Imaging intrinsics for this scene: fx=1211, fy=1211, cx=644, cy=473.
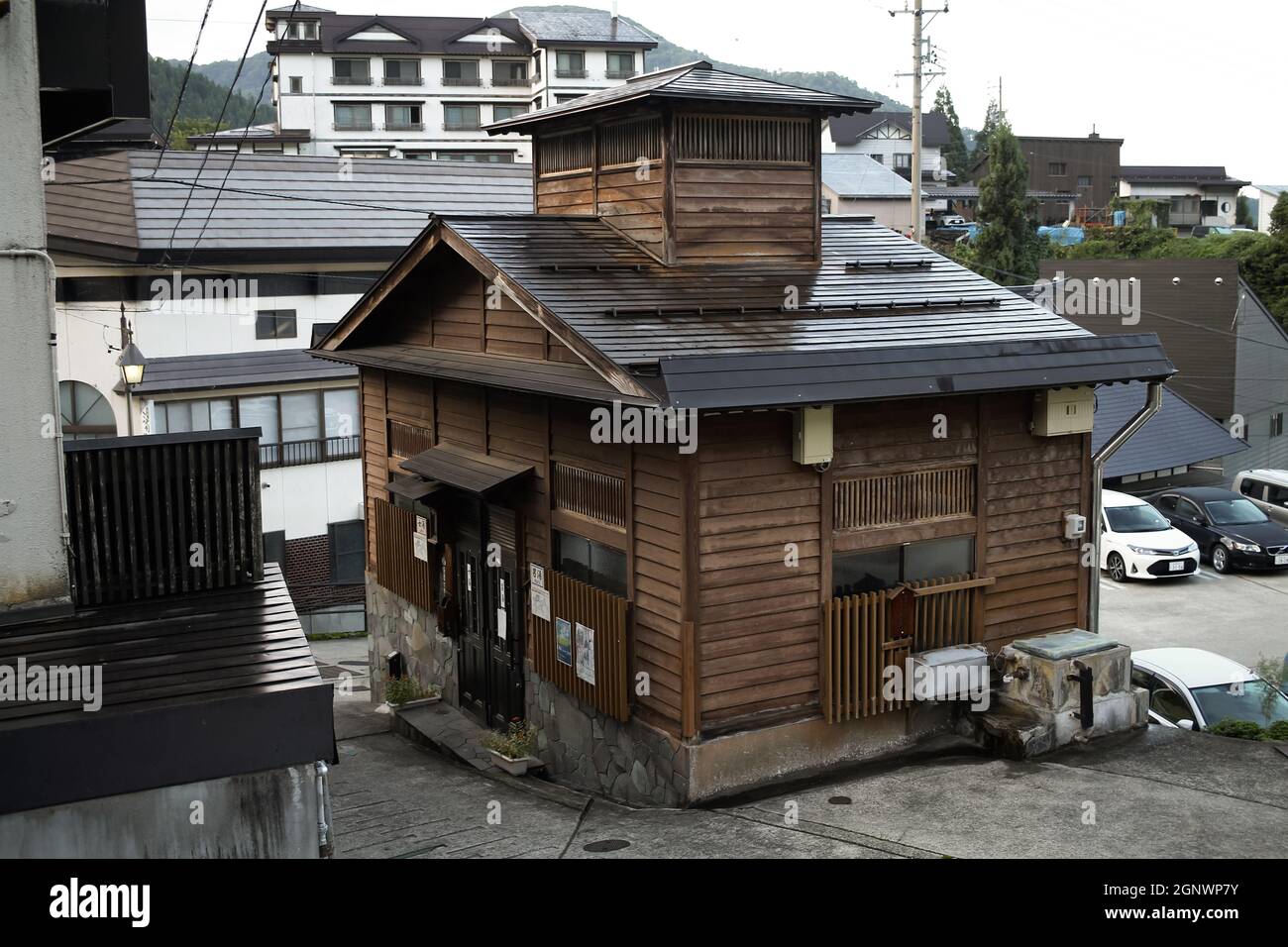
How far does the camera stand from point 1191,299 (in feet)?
121

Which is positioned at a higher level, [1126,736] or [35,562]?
[35,562]

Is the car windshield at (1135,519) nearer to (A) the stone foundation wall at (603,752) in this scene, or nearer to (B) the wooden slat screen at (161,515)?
(A) the stone foundation wall at (603,752)

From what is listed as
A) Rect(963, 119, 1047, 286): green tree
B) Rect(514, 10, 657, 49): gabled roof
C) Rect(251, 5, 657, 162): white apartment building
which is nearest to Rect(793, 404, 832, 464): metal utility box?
Rect(963, 119, 1047, 286): green tree

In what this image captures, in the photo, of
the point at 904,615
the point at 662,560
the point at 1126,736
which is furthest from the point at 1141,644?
the point at 662,560

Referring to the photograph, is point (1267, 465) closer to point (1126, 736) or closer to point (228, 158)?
point (1126, 736)

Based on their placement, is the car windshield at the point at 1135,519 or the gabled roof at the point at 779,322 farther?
the car windshield at the point at 1135,519

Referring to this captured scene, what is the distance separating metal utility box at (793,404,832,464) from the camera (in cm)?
1097

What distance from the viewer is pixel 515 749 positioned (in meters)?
13.9

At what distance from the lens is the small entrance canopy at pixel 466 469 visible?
13.5 m

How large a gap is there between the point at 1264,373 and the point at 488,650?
31300mm

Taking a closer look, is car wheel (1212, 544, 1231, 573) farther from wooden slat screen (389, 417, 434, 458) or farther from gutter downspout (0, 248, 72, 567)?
gutter downspout (0, 248, 72, 567)

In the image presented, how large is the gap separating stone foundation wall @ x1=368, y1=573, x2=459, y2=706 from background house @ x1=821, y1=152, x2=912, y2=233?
48248 millimetres

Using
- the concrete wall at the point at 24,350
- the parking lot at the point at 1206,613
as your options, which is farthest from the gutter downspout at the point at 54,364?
the parking lot at the point at 1206,613

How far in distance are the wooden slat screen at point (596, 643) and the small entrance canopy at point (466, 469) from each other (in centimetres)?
116
